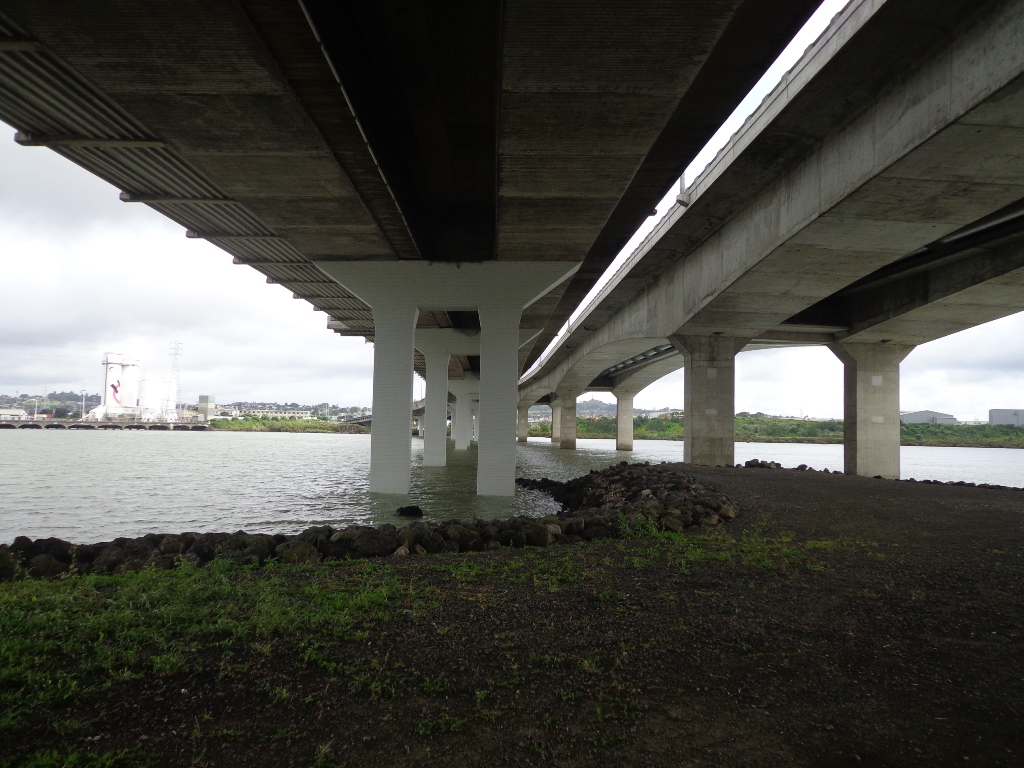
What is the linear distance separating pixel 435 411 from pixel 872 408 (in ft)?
75.7

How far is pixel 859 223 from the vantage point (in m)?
14.4

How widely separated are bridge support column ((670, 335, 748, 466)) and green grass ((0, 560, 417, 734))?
884 inches

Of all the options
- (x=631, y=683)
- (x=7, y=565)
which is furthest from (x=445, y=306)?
(x=631, y=683)

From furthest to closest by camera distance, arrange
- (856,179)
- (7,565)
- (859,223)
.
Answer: (859,223) → (856,179) → (7,565)

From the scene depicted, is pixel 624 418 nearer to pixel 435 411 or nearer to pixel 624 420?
pixel 624 420

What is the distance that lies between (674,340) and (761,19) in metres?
17.8

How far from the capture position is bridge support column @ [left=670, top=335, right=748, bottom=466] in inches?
1075

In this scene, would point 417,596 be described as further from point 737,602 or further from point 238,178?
point 238,178

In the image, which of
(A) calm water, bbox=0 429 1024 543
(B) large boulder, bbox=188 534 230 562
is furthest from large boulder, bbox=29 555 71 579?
(A) calm water, bbox=0 429 1024 543

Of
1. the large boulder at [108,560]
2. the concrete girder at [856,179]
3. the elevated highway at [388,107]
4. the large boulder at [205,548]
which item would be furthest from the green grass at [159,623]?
the concrete girder at [856,179]

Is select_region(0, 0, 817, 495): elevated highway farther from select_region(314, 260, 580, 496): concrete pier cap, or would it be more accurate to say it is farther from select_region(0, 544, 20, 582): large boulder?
select_region(0, 544, 20, 582): large boulder

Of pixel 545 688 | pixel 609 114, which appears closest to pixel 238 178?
pixel 609 114

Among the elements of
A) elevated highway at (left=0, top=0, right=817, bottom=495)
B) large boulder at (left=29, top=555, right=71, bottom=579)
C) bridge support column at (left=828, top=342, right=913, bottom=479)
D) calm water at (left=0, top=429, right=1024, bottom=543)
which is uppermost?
elevated highway at (left=0, top=0, right=817, bottom=495)

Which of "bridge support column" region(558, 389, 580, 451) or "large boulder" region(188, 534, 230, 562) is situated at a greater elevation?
"bridge support column" region(558, 389, 580, 451)
